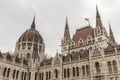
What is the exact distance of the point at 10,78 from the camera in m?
53.3

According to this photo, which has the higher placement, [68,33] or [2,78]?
[68,33]

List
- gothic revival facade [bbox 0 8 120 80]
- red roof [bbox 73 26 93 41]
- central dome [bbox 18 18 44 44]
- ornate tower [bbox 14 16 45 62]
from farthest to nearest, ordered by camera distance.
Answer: central dome [bbox 18 18 44 44] < ornate tower [bbox 14 16 45 62] < red roof [bbox 73 26 93 41] < gothic revival facade [bbox 0 8 120 80]

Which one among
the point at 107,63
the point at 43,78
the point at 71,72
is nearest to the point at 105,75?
the point at 107,63

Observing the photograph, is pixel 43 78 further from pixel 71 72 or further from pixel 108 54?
pixel 108 54

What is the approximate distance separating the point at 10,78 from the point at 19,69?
4887mm

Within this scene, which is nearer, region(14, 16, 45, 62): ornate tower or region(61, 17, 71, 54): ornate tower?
region(61, 17, 71, 54): ornate tower

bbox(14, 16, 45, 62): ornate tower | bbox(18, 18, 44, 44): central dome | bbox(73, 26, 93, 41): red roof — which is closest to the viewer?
bbox(73, 26, 93, 41): red roof

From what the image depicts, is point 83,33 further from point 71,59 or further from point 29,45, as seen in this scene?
point 29,45

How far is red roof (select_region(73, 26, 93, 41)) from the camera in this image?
6746 centimetres

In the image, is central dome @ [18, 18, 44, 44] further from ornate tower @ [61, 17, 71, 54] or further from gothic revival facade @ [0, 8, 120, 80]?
ornate tower @ [61, 17, 71, 54]

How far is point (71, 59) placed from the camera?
53.5 meters

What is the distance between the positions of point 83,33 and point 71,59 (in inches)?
759

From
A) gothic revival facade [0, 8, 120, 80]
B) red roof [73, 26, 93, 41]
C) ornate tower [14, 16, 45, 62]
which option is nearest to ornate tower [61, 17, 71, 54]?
gothic revival facade [0, 8, 120, 80]

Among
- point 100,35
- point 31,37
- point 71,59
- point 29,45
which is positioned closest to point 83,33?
point 100,35
